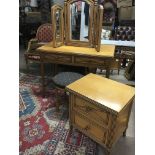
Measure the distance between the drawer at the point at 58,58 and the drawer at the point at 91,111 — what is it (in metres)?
0.78

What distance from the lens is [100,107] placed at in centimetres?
145

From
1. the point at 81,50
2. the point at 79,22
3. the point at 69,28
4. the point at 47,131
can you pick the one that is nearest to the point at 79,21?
the point at 79,22

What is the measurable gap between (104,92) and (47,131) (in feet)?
2.69

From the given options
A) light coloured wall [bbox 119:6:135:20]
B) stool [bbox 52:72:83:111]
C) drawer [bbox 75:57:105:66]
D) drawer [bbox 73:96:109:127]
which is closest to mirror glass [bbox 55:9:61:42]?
drawer [bbox 75:57:105:66]

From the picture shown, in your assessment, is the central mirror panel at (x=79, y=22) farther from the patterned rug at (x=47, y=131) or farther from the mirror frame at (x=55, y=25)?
the patterned rug at (x=47, y=131)

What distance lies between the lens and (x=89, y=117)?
1.60m

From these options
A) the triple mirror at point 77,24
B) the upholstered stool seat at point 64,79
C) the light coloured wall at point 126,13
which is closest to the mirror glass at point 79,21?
the triple mirror at point 77,24

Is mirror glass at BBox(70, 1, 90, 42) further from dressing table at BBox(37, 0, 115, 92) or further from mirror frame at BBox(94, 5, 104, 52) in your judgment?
mirror frame at BBox(94, 5, 104, 52)
